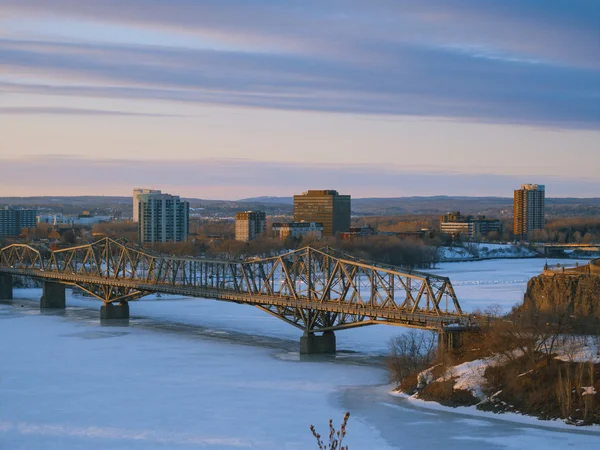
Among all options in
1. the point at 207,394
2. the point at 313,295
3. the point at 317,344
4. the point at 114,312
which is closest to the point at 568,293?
the point at 317,344

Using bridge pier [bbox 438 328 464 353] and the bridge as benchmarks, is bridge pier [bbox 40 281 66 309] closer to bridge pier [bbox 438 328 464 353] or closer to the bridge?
the bridge

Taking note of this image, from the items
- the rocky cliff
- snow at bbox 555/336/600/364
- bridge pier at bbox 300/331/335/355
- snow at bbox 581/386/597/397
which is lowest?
bridge pier at bbox 300/331/335/355

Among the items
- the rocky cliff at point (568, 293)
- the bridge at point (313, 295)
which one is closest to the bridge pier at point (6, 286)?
the bridge at point (313, 295)

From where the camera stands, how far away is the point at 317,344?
5966 cm

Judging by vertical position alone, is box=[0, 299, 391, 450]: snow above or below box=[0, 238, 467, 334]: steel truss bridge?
below

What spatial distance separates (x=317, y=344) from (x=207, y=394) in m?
14.5

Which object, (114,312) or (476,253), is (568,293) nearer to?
(114,312)

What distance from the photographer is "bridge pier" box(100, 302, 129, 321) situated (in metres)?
80.7

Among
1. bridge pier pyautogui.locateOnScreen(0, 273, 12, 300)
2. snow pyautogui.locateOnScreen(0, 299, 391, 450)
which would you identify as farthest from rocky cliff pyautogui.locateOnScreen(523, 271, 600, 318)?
bridge pier pyautogui.locateOnScreen(0, 273, 12, 300)

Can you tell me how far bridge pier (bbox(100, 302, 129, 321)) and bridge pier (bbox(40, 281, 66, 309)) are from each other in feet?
36.1

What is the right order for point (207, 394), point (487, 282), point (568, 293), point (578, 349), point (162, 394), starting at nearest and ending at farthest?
point (578, 349) < point (207, 394) < point (162, 394) < point (568, 293) < point (487, 282)

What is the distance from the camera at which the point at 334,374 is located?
51.5m

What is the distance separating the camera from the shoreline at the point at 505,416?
124 feet

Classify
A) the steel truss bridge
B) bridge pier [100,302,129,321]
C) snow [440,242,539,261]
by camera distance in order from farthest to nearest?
snow [440,242,539,261]
bridge pier [100,302,129,321]
the steel truss bridge
